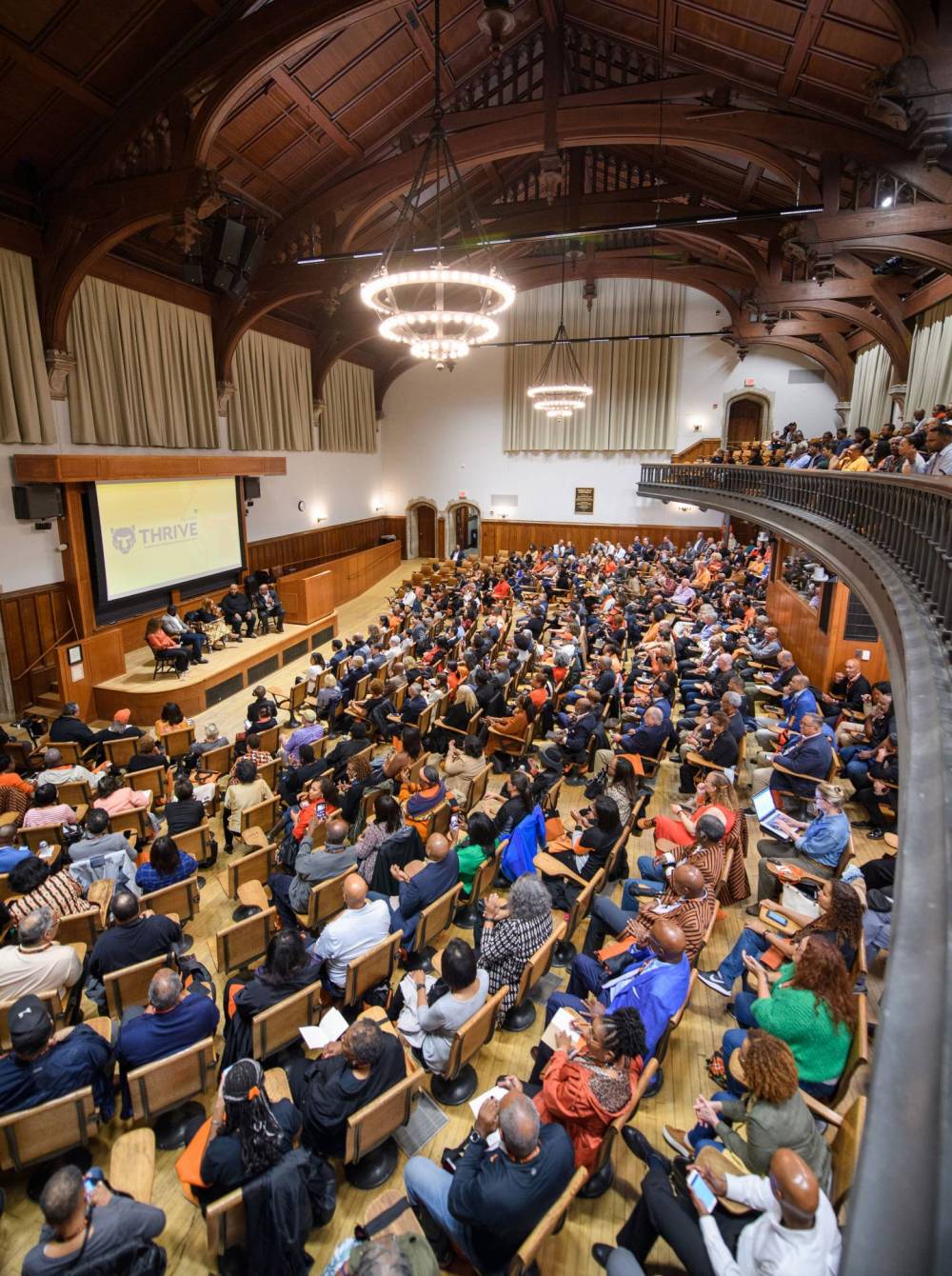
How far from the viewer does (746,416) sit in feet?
61.4

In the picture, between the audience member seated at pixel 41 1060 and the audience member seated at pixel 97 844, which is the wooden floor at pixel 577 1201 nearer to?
the audience member seated at pixel 41 1060

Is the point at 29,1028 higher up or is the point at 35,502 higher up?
the point at 35,502

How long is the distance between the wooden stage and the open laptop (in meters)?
7.46

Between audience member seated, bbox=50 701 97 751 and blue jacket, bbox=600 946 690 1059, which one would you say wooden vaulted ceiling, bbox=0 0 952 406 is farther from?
blue jacket, bbox=600 946 690 1059

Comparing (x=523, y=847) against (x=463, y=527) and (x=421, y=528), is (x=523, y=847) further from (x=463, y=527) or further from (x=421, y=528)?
(x=421, y=528)

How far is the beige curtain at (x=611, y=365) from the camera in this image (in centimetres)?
1894

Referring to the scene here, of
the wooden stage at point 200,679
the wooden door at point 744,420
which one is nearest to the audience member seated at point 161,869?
the wooden stage at point 200,679

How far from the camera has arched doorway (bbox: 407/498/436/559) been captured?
22375mm

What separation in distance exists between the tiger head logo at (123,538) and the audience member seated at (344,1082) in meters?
9.41

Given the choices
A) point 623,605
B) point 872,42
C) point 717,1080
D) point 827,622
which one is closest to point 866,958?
point 717,1080

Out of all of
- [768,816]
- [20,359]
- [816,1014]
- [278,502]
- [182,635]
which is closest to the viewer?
[816,1014]

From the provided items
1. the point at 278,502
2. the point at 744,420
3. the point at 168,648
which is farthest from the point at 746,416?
the point at 168,648

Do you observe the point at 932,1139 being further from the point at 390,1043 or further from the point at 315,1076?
the point at 315,1076

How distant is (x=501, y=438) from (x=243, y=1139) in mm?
20614
